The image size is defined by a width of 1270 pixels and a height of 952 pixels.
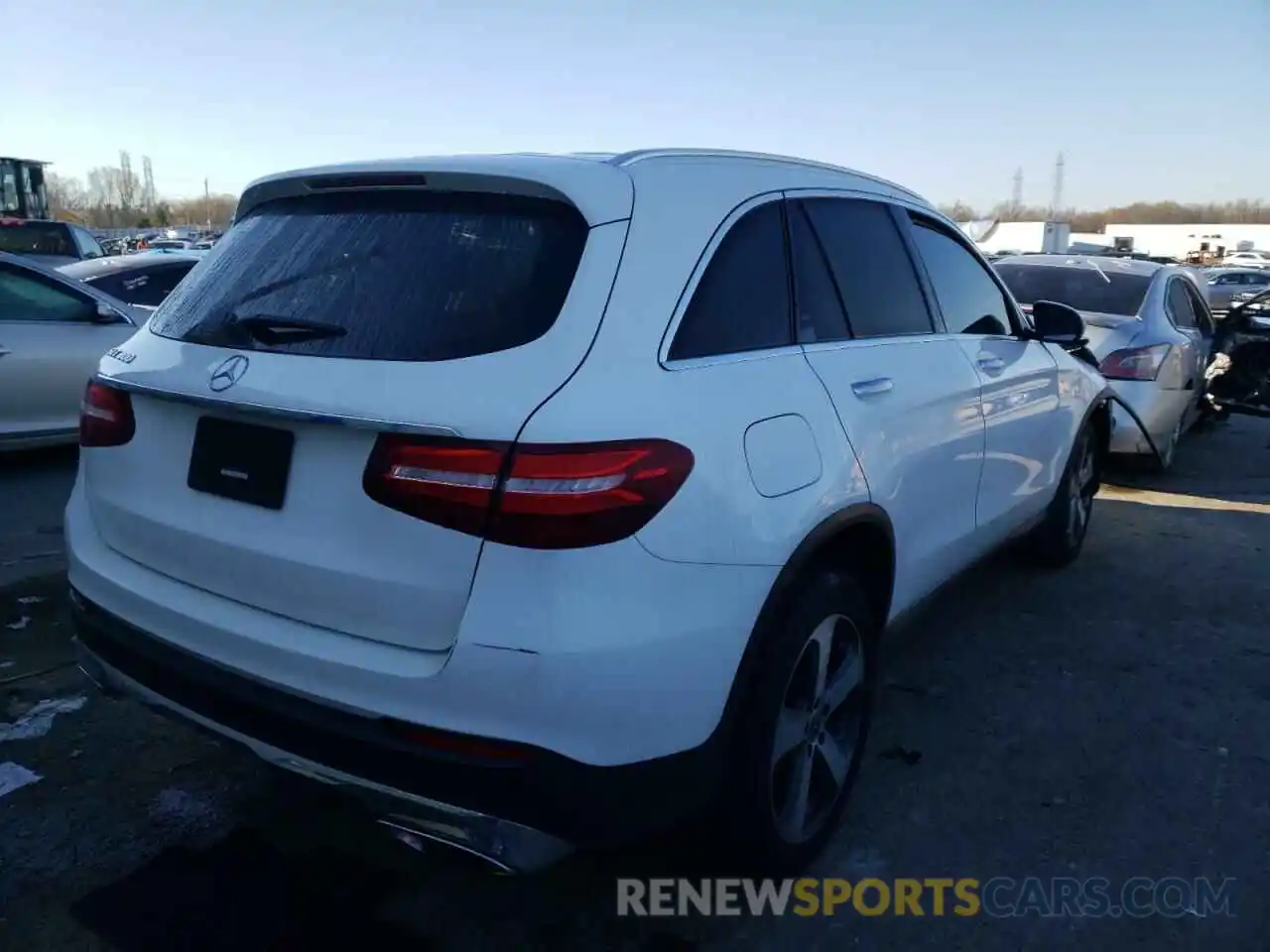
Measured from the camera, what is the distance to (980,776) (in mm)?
3344

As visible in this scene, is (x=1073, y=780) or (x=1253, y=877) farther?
(x=1073, y=780)

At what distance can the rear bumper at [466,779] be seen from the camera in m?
1.99

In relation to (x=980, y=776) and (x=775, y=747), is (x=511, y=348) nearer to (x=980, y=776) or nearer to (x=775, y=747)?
(x=775, y=747)

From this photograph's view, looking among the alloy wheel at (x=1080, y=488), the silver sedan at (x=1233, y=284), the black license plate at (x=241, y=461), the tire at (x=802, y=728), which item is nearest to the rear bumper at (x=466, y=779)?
the tire at (x=802, y=728)

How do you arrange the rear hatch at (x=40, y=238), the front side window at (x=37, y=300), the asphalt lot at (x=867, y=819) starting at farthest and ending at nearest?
the rear hatch at (x=40, y=238)
the front side window at (x=37, y=300)
the asphalt lot at (x=867, y=819)

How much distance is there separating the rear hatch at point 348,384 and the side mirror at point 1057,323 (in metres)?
2.76

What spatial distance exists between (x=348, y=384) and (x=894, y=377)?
164 cm

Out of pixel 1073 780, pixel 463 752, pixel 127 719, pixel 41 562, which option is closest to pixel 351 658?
pixel 463 752

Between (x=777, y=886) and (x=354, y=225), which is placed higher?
(x=354, y=225)

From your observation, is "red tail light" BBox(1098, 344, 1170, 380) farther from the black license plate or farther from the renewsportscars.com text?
the black license plate

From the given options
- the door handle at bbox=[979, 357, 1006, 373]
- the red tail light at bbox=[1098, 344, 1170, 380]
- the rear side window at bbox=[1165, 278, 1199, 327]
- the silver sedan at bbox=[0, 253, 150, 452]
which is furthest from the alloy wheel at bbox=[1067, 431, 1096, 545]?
the silver sedan at bbox=[0, 253, 150, 452]

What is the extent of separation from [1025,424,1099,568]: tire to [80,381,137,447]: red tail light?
3.95 metres

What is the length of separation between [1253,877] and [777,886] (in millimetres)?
1311

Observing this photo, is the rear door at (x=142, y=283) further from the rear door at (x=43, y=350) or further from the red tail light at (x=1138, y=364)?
the red tail light at (x=1138, y=364)
